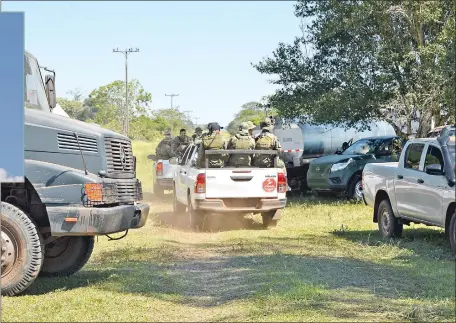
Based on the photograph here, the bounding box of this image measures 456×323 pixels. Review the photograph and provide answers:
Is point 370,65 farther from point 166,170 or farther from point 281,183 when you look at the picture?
point 166,170

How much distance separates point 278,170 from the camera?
12.7m

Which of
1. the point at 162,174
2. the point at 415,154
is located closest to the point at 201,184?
the point at 415,154

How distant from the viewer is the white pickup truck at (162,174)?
64.4ft

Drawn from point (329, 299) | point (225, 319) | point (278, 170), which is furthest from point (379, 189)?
point (225, 319)

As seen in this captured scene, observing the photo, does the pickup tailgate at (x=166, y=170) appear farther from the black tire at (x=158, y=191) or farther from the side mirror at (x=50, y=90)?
the side mirror at (x=50, y=90)

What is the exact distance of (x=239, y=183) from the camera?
491 inches

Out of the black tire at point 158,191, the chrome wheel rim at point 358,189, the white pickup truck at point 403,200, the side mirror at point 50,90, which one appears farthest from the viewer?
the black tire at point 158,191

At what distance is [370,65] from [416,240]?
6.50 m

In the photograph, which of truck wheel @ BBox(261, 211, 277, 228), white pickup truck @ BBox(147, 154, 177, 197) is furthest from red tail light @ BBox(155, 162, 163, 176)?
truck wheel @ BBox(261, 211, 277, 228)

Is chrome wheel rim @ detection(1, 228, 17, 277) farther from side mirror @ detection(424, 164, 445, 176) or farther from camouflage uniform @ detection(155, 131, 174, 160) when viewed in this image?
camouflage uniform @ detection(155, 131, 174, 160)

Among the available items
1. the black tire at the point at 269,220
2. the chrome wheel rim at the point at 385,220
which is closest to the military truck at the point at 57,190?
the chrome wheel rim at the point at 385,220

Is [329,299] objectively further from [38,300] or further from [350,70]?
[350,70]

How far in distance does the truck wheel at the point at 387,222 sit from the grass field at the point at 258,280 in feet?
0.53

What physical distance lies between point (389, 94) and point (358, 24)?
6.01 ft
